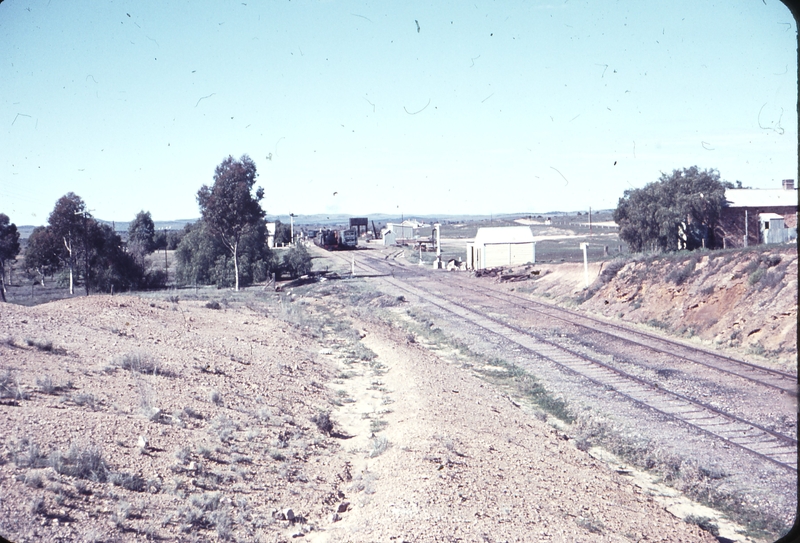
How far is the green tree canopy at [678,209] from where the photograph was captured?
4119 cm

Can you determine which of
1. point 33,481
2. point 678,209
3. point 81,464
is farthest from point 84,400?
point 678,209

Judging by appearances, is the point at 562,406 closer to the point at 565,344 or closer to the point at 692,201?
the point at 565,344

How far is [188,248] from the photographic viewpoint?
4978 centimetres

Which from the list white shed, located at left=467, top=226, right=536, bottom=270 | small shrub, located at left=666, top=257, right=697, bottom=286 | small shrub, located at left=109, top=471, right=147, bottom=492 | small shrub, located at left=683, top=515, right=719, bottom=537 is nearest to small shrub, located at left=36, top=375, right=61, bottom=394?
small shrub, located at left=109, top=471, right=147, bottom=492

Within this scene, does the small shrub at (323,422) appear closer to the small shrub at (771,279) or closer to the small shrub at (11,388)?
the small shrub at (11,388)

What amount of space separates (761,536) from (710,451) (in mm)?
2741

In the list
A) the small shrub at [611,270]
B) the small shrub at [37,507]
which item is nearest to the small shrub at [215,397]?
the small shrub at [37,507]

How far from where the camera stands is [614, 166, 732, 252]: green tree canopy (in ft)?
135

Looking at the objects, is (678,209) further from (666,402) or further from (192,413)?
(192,413)

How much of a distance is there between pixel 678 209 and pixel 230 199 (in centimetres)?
2943

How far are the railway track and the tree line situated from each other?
76.2 feet

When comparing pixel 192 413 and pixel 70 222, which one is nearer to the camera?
pixel 192 413

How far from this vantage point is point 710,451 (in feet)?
32.7

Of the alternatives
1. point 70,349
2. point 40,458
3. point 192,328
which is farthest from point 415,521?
point 192,328
